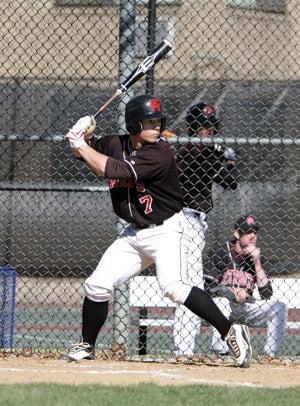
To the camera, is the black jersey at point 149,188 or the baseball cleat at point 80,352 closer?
the black jersey at point 149,188

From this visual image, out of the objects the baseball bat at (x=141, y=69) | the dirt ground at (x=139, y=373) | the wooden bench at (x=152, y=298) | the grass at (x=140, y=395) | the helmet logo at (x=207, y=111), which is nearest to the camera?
the grass at (x=140, y=395)

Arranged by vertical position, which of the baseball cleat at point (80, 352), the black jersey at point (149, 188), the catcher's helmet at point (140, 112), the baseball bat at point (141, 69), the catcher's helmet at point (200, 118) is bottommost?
the baseball cleat at point (80, 352)

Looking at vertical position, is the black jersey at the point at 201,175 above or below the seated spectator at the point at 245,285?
above

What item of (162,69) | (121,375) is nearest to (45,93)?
(162,69)

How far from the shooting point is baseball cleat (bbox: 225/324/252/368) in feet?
21.5

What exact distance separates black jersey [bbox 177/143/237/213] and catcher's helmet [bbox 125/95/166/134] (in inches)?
45.2

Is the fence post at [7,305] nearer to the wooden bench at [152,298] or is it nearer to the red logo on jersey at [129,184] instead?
the wooden bench at [152,298]

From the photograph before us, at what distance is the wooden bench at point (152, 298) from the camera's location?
25.4 ft

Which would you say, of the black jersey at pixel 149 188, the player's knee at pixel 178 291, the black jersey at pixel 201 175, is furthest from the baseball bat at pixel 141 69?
the player's knee at pixel 178 291

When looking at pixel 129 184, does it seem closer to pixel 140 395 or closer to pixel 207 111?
pixel 207 111

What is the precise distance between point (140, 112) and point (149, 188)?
Result: 0.51 meters

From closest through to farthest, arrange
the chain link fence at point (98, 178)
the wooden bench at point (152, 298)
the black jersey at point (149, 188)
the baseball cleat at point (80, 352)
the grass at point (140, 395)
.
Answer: the grass at point (140, 395) → the black jersey at point (149, 188) → the baseball cleat at point (80, 352) → the wooden bench at point (152, 298) → the chain link fence at point (98, 178)

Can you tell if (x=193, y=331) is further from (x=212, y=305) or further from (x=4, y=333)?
(x=4, y=333)

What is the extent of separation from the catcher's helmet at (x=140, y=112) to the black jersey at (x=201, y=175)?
1148mm
